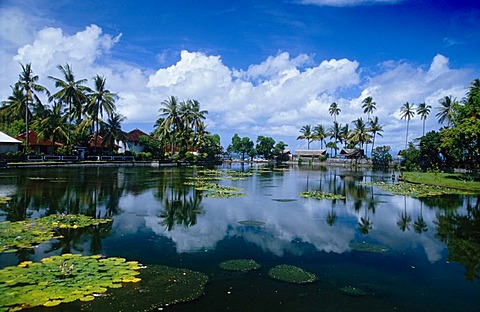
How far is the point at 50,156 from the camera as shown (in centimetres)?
4234

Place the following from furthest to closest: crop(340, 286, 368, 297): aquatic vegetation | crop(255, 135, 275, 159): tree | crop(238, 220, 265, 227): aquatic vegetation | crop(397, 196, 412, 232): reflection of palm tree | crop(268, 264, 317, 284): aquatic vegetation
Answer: crop(255, 135, 275, 159): tree, crop(397, 196, 412, 232): reflection of palm tree, crop(238, 220, 265, 227): aquatic vegetation, crop(268, 264, 317, 284): aquatic vegetation, crop(340, 286, 368, 297): aquatic vegetation

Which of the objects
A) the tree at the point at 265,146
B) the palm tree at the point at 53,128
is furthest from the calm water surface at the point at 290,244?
the tree at the point at 265,146

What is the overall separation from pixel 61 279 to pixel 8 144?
40.0m

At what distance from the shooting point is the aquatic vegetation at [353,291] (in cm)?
676

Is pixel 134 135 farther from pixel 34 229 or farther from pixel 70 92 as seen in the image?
pixel 34 229

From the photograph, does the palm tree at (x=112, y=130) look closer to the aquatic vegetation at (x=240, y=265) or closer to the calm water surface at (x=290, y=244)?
the calm water surface at (x=290, y=244)

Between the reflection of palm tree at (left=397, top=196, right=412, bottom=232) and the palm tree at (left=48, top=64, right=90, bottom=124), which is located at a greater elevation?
the palm tree at (left=48, top=64, right=90, bottom=124)

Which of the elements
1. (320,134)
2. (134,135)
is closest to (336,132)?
(320,134)

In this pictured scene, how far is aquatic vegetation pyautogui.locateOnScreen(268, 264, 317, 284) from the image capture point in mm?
7373

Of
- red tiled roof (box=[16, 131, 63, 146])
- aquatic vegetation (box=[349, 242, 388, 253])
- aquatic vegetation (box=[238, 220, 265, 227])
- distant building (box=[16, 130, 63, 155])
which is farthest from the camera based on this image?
distant building (box=[16, 130, 63, 155])

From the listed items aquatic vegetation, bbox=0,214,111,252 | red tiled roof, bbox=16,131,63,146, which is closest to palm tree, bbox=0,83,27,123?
red tiled roof, bbox=16,131,63,146

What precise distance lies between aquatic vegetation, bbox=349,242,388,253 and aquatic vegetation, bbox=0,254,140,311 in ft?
20.9

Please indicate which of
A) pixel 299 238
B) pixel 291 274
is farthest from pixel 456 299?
pixel 299 238

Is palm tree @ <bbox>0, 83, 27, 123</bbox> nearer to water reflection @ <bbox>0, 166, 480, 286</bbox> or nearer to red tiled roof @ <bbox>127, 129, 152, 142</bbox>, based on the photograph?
red tiled roof @ <bbox>127, 129, 152, 142</bbox>
